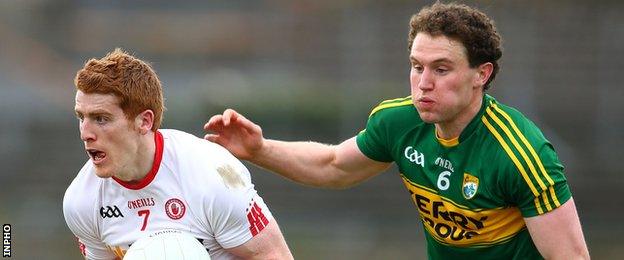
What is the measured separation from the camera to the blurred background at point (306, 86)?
40.5 ft

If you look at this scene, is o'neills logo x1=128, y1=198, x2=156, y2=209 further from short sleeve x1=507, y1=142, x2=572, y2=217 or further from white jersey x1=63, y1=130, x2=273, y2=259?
short sleeve x1=507, y1=142, x2=572, y2=217

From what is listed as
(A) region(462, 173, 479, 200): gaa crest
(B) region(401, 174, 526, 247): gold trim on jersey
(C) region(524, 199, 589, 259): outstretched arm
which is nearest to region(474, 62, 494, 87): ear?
(A) region(462, 173, 479, 200): gaa crest

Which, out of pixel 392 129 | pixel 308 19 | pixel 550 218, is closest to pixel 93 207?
pixel 392 129

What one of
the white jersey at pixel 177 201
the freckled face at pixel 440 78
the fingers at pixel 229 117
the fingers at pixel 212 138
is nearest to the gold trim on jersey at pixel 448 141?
the freckled face at pixel 440 78

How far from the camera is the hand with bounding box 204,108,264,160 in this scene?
6.15m

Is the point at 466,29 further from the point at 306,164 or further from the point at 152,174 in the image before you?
the point at 152,174

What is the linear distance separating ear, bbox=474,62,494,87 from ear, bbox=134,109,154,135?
4.68 ft

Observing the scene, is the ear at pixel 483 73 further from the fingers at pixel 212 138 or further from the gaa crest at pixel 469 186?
the fingers at pixel 212 138

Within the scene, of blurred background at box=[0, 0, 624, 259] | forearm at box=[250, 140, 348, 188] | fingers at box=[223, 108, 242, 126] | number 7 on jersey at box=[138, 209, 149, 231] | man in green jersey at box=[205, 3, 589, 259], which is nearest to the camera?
man in green jersey at box=[205, 3, 589, 259]

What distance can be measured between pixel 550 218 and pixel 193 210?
1.52m

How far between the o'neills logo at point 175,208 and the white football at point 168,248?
0.40 ft

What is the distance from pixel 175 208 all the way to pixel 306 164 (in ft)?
3.35

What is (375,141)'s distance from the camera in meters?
6.14

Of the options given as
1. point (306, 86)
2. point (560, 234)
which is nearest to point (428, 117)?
point (560, 234)
